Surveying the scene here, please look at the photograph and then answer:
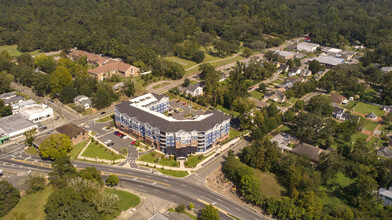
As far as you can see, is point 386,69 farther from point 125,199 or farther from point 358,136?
point 125,199

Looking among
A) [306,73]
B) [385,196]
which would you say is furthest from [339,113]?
[306,73]

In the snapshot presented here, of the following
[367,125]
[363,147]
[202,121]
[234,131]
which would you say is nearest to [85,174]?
[202,121]

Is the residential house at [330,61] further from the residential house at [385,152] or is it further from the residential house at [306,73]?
the residential house at [385,152]

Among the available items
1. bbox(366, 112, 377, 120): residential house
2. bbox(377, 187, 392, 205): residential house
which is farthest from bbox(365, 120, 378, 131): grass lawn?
bbox(377, 187, 392, 205): residential house

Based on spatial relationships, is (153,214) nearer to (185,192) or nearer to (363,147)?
(185,192)

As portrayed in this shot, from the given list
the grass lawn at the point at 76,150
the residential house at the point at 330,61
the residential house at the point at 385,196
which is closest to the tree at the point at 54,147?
the grass lawn at the point at 76,150
